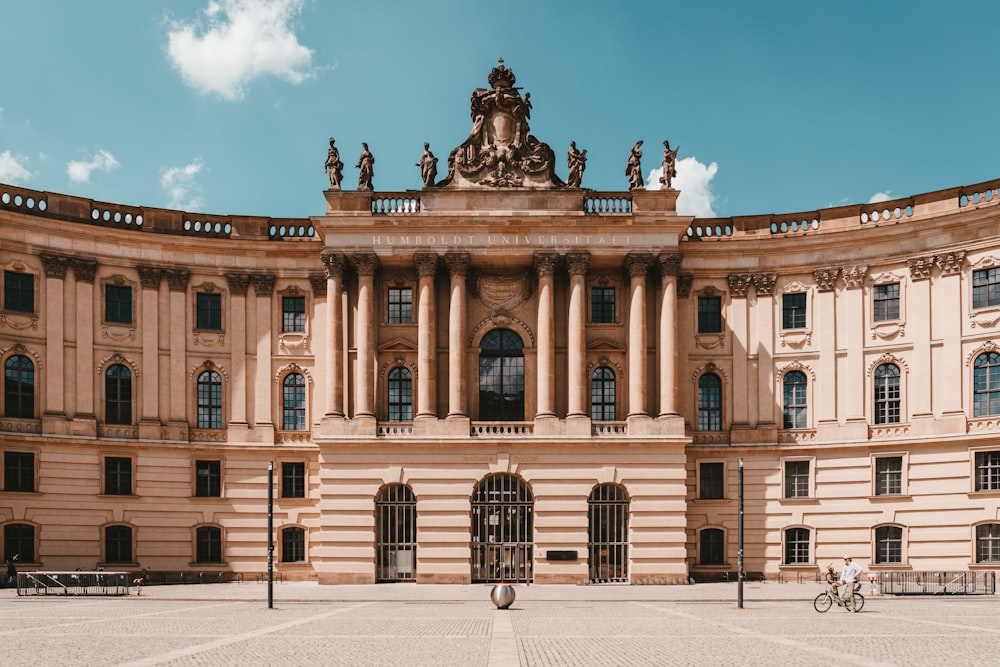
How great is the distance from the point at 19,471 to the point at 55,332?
7.24 m

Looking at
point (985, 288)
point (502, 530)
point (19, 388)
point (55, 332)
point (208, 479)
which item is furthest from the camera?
point (208, 479)

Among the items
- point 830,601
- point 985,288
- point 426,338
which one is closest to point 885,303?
point 985,288

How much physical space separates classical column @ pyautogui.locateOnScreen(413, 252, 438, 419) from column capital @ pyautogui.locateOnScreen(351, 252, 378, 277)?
2.19m

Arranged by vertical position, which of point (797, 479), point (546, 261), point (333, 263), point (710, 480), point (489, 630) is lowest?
point (489, 630)

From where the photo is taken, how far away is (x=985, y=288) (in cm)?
5228

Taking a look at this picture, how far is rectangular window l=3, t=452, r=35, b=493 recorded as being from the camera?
52.3m

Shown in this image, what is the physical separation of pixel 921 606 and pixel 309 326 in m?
34.3

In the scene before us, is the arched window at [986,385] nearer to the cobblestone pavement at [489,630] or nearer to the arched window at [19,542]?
the cobblestone pavement at [489,630]

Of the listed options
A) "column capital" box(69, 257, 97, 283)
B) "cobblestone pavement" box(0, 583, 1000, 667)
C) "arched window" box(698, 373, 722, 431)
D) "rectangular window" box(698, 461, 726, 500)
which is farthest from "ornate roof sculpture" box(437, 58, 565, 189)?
"cobblestone pavement" box(0, 583, 1000, 667)

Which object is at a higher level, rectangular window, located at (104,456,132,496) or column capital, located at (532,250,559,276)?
column capital, located at (532,250,559,276)

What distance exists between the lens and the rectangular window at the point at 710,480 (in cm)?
5678

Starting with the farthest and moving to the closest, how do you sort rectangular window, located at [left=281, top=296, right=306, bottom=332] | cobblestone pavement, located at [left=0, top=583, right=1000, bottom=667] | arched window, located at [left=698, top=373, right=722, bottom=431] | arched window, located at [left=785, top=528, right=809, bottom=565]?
rectangular window, located at [left=281, top=296, right=306, bottom=332], arched window, located at [left=698, top=373, right=722, bottom=431], arched window, located at [left=785, top=528, right=809, bottom=565], cobblestone pavement, located at [left=0, top=583, right=1000, bottom=667]

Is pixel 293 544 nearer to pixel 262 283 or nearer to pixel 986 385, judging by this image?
pixel 262 283

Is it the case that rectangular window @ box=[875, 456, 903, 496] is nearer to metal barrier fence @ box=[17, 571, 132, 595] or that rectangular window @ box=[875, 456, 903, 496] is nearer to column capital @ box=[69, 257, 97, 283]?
metal barrier fence @ box=[17, 571, 132, 595]
